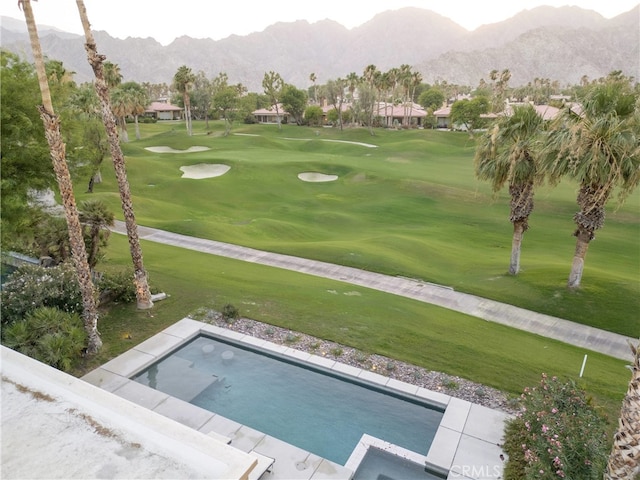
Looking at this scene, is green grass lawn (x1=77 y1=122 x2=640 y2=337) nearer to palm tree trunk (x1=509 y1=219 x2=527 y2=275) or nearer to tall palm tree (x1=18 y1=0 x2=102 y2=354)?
palm tree trunk (x1=509 y1=219 x2=527 y2=275)

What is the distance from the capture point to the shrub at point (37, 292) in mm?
13735

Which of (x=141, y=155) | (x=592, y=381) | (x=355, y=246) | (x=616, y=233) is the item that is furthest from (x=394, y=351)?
(x=141, y=155)

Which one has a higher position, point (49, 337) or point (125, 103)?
point (125, 103)

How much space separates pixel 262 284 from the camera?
18.9 metres

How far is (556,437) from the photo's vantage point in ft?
27.8

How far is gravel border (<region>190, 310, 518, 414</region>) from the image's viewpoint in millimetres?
11762

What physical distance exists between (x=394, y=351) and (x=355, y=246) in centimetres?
1194

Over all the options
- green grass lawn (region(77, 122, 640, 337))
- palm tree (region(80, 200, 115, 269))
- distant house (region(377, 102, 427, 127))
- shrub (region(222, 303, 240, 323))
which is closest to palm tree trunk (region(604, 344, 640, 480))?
shrub (region(222, 303, 240, 323))

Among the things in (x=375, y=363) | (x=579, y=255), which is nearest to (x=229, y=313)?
(x=375, y=363)

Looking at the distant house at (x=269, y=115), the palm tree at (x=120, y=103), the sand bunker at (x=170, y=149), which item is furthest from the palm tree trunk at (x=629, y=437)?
the distant house at (x=269, y=115)

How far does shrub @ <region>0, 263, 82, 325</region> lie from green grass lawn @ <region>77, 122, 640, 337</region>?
1122 centimetres

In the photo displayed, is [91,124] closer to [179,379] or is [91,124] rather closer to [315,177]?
[315,177]

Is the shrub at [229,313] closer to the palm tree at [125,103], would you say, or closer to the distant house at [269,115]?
the palm tree at [125,103]

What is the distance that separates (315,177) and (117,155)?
115 ft
